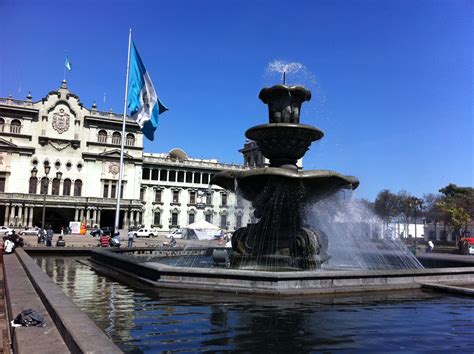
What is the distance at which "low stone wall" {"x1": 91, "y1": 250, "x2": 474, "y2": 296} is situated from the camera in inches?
345

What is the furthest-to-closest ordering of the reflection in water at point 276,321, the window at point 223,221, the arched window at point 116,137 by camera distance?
the window at point 223,221
the arched window at point 116,137
the reflection in water at point 276,321

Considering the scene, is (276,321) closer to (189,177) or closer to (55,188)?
(55,188)

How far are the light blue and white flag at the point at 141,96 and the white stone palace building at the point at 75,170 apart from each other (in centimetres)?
2879

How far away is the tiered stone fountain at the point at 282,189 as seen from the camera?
11742 mm

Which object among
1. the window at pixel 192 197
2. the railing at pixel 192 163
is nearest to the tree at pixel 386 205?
the railing at pixel 192 163

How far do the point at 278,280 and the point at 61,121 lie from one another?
2523 inches

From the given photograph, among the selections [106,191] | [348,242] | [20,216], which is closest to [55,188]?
[20,216]

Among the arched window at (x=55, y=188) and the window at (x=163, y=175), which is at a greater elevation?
the window at (x=163, y=175)

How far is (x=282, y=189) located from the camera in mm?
12188

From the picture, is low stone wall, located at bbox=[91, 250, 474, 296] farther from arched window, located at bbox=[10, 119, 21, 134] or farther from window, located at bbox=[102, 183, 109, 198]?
window, located at bbox=[102, 183, 109, 198]

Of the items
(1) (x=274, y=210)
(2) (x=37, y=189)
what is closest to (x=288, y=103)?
(1) (x=274, y=210)

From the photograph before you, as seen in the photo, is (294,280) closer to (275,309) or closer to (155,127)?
(275,309)

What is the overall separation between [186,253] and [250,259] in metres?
8.83

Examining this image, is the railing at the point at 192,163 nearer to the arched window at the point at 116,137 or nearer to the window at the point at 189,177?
the window at the point at 189,177
